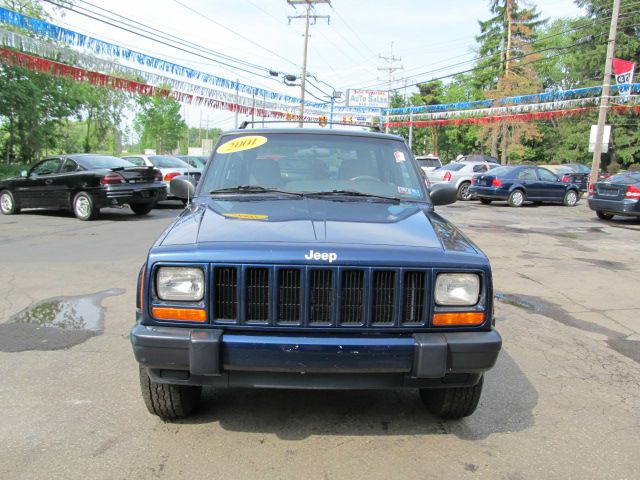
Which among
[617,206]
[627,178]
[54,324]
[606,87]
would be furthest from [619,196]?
[54,324]

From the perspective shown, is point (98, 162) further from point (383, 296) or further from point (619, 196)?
point (619, 196)

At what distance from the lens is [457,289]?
8.93 feet

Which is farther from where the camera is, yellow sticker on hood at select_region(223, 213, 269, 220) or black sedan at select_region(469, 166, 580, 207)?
black sedan at select_region(469, 166, 580, 207)

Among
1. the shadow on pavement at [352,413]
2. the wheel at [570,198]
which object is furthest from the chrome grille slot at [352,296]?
the wheel at [570,198]

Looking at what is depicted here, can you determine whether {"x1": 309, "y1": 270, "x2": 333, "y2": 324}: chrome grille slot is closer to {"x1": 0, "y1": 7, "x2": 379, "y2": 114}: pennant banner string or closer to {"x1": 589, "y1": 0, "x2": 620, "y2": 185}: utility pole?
{"x1": 0, "y1": 7, "x2": 379, "y2": 114}: pennant banner string

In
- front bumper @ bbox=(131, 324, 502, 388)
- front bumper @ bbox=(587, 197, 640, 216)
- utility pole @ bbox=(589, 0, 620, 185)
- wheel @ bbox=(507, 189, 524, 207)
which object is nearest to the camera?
front bumper @ bbox=(131, 324, 502, 388)

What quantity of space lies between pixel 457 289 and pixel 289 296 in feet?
2.85

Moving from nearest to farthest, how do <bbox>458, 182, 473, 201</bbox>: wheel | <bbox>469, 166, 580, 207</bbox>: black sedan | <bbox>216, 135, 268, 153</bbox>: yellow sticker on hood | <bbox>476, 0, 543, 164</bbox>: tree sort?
<bbox>216, 135, 268, 153</bbox>: yellow sticker on hood, <bbox>469, 166, 580, 207</bbox>: black sedan, <bbox>458, 182, 473, 201</bbox>: wheel, <bbox>476, 0, 543, 164</bbox>: tree

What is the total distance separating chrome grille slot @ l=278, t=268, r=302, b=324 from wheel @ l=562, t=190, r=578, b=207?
20413 mm

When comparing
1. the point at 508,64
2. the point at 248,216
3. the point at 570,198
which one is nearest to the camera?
the point at 248,216

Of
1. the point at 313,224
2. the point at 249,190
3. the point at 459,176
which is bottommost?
the point at 459,176

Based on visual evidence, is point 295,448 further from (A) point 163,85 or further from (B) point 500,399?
(A) point 163,85

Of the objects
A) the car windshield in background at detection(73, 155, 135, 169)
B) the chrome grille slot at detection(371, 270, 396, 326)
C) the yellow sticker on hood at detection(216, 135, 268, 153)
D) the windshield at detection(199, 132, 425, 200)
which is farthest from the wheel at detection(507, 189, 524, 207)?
the chrome grille slot at detection(371, 270, 396, 326)

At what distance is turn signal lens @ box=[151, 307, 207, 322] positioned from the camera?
104 inches
